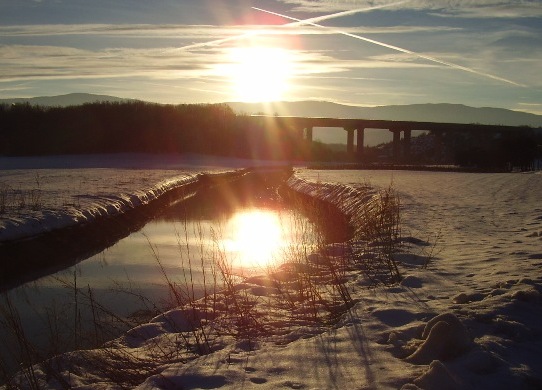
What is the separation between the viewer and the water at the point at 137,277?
8.11 metres

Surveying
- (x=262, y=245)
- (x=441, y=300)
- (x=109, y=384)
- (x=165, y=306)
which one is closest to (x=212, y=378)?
(x=109, y=384)

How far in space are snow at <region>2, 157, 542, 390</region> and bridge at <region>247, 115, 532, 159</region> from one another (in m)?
71.7

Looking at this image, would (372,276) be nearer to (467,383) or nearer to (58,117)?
(467,383)

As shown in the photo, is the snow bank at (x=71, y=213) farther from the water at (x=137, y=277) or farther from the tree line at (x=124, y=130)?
the tree line at (x=124, y=130)

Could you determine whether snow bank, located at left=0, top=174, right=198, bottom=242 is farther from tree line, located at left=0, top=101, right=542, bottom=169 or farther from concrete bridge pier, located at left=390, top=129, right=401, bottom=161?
concrete bridge pier, located at left=390, top=129, right=401, bottom=161

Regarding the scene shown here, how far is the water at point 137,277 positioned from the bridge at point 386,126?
6200 cm

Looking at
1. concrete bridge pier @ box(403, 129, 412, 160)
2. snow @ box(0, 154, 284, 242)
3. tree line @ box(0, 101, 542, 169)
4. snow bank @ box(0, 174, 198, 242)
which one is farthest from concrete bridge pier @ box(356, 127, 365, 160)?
snow bank @ box(0, 174, 198, 242)

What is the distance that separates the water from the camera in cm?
811

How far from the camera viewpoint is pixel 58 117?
6531 centimetres

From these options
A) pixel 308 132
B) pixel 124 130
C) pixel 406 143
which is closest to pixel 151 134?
pixel 124 130

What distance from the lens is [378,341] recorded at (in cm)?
629

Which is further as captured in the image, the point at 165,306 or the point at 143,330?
the point at 165,306

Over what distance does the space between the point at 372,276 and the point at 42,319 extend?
15.1ft

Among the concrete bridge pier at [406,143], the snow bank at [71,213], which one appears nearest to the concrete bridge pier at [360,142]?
the concrete bridge pier at [406,143]
